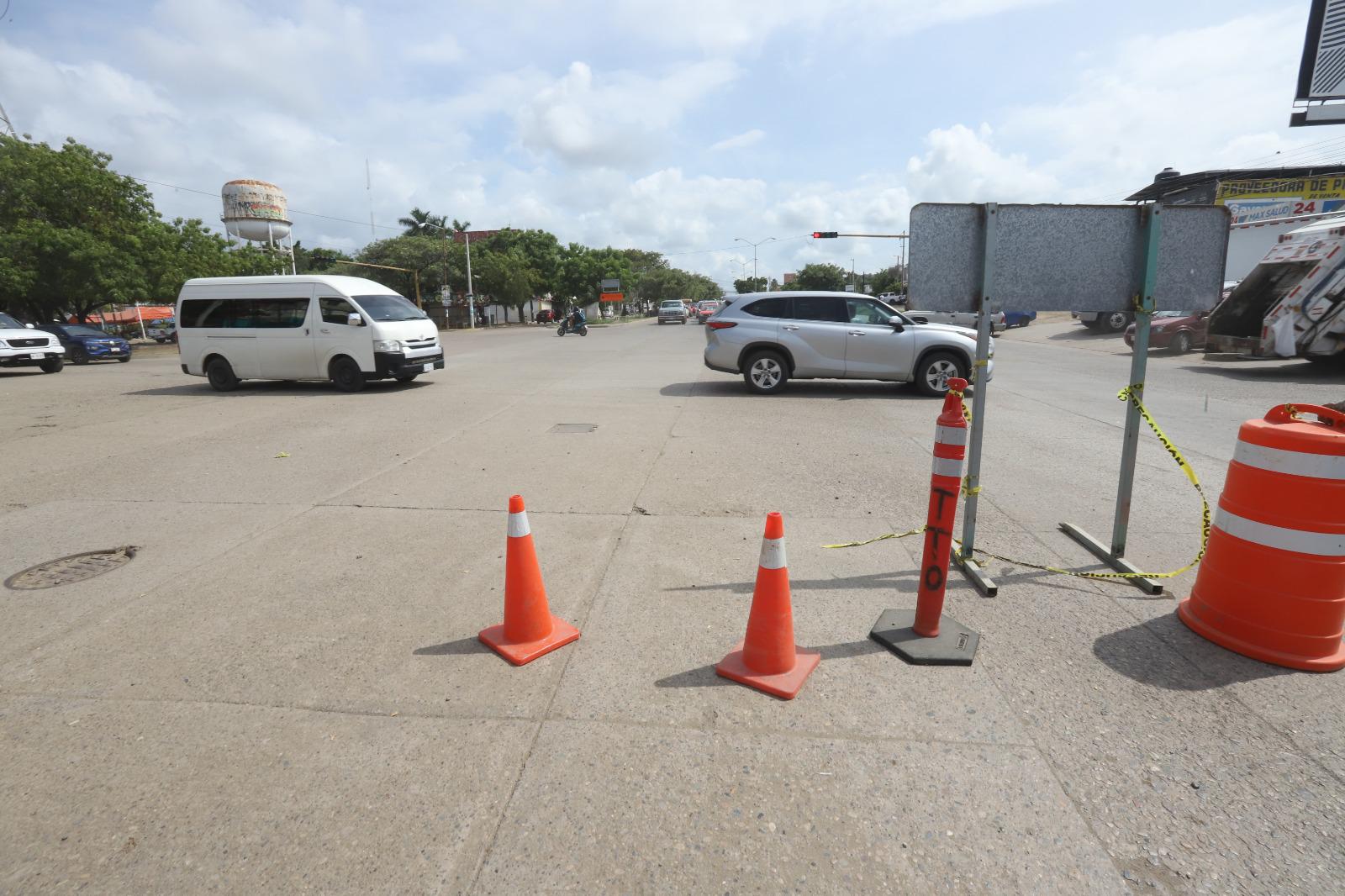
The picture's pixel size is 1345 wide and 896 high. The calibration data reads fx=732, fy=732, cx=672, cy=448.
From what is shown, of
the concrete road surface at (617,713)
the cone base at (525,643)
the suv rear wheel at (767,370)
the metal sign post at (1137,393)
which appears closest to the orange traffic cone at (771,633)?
the concrete road surface at (617,713)

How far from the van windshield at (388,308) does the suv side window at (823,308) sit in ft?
22.3

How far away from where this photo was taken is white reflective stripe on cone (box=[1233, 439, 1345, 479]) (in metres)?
3.05

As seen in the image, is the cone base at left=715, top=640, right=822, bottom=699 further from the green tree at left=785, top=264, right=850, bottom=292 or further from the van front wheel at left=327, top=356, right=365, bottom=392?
the green tree at left=785, top=264, right=850, bottom=292

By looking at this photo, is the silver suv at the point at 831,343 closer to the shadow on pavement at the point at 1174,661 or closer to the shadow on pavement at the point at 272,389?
the shadow on pavement at the point at 272,389

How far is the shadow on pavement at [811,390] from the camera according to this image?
12078 mm

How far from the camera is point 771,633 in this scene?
10.3ft

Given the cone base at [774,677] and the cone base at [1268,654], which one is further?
the cone base at [1268,654]

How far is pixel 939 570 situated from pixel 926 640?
1.15 ft

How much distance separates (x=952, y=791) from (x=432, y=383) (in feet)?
45.1

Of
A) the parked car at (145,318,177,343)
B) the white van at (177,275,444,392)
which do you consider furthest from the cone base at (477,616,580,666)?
the parked car at (145,318,177,343)

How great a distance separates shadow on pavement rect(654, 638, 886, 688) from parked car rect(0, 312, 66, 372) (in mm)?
22882

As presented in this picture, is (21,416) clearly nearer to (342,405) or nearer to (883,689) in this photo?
(342,405)

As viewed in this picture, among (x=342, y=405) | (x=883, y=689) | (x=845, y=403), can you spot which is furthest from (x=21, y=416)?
(x=883, y=689)

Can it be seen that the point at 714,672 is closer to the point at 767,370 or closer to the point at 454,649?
the point at 454,649
